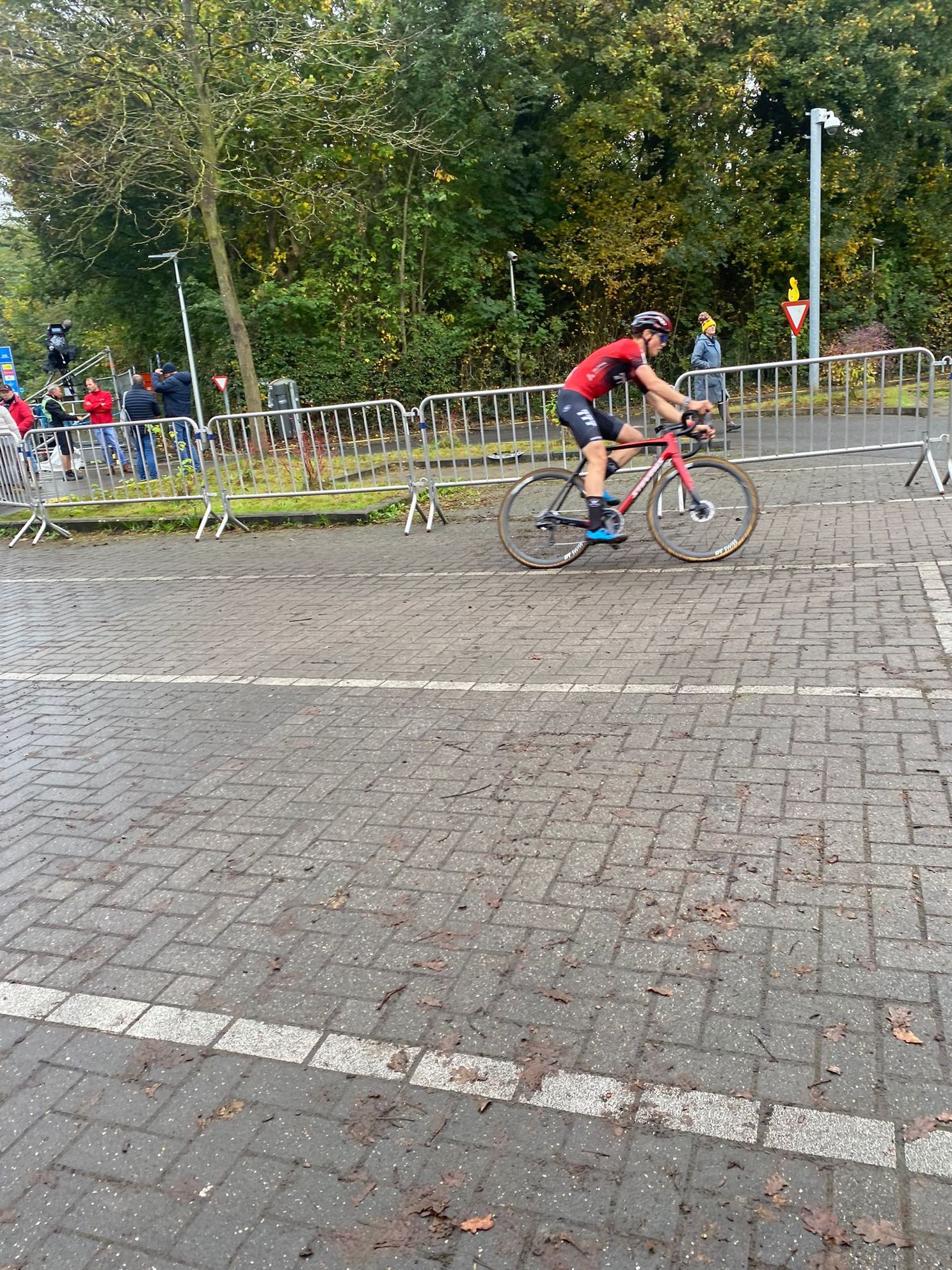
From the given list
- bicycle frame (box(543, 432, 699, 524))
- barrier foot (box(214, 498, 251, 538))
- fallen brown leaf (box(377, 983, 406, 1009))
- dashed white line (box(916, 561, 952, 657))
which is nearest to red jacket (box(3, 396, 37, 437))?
barrier foot (box(214, 498, 251, 538))

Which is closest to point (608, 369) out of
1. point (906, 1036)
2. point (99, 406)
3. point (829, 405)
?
point (829, 405)

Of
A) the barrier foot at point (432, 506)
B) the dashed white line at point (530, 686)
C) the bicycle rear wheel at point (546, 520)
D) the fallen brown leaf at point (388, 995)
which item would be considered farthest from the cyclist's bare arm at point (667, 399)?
the fallen brown leaf at point (388, 995)

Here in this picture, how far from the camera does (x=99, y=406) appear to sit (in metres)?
18.2

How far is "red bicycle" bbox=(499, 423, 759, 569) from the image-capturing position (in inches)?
306

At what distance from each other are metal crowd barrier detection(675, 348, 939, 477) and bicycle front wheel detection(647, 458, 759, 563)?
237 centimetres

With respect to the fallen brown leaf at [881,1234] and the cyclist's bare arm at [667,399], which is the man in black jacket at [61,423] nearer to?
the cyclist's bare arm at [667,399]

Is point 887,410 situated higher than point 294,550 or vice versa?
point 887,410

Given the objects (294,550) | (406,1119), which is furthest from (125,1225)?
(294,550)

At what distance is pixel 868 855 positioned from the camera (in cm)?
356

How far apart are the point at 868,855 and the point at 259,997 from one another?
2.20 metres

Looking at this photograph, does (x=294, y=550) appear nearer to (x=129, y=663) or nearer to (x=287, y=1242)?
(x=129, y=663)

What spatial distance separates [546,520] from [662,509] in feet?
3.20

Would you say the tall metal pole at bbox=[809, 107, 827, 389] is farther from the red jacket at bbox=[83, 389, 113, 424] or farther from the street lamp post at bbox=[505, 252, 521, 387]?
the red jacket at bbox=[83, 389, 113, 424]

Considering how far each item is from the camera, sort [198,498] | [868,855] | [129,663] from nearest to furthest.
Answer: [868,855] → [129,663] → [198,498]
